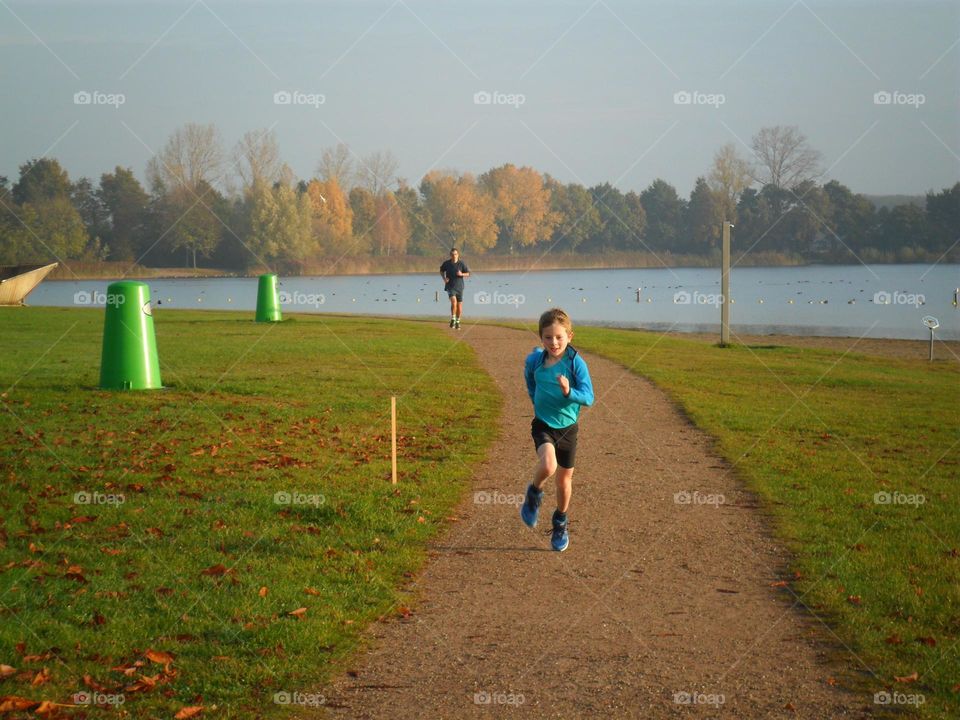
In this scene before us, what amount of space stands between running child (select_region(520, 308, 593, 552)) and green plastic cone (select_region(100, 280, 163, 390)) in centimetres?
823

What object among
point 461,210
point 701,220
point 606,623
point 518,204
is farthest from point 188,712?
point 701,220

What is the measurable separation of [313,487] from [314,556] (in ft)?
6.96

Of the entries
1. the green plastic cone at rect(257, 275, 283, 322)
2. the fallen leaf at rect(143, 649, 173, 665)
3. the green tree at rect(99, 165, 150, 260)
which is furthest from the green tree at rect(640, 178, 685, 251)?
the fallen leaf at rect(143, 649, 173, 665)

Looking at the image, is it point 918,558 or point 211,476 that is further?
point 211,476

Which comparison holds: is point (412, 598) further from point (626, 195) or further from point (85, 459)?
point (626, 195)

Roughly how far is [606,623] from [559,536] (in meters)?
1.61

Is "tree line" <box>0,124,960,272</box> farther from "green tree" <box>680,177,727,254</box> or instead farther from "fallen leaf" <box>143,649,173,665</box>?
"fallen leaf" <box>143,649,173,665</box>

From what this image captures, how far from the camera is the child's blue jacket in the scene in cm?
770

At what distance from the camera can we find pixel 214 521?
8031 mm

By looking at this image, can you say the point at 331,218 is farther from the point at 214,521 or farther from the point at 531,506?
the point at 531,506

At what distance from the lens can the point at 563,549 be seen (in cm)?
750

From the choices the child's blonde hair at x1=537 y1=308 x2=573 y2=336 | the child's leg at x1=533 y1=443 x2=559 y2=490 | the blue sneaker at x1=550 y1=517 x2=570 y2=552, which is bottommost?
the blue sneaker at x1=550 y1=517 x2=570 y2=552

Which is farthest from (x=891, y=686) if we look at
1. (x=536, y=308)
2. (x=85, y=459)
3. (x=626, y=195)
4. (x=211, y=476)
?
(x=626, y=195)

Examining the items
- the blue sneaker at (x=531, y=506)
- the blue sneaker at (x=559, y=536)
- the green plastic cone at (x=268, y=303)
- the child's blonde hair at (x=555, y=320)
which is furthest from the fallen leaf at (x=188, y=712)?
the green plastic cone at (x=268, y=303)
